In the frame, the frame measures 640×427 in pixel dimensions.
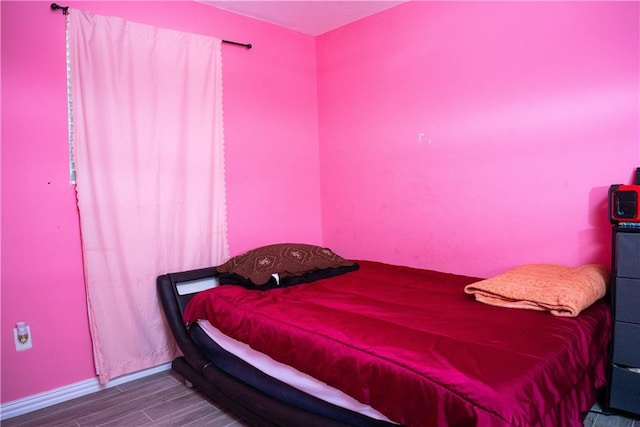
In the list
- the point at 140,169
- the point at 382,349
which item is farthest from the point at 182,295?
the point at 382,349

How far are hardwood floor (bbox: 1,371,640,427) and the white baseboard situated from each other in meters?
0.03

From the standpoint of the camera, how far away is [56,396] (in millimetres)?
2398

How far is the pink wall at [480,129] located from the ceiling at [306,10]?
96mm

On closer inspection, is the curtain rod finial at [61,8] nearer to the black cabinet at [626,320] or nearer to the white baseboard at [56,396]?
the white baseboard at [56,396]

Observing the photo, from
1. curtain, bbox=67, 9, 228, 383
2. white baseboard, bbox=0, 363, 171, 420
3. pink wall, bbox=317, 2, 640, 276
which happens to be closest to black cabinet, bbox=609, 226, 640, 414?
pink wall, bbox=317, 2, 640, 276

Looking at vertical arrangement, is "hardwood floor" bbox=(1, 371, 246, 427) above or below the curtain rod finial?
below

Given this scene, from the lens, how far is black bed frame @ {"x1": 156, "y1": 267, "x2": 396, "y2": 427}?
5.50 ft

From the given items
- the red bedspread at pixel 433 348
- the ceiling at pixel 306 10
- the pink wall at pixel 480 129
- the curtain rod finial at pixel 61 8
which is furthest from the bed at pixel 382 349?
the ceiling at pixel 306 10

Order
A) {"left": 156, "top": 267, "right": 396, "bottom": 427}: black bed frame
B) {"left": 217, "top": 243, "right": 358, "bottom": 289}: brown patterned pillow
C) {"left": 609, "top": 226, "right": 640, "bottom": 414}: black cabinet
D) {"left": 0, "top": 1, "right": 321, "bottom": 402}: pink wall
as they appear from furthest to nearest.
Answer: {"left": 217, "top": 243, "right": 358, "bottom": 289}: brown patterned pillow → {"left": 0, "top": 1, "right": 321, "bottom": 402}: pink wall → {"left": 609, "top": 226, "right": 640, "bottom": 414}: black cabinet → {"left": 156, "top": 267, "right": 396, "bottom": 427}: black bed frame

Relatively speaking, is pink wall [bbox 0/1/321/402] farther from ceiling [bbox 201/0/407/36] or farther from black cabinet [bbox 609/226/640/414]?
black cabinet [bbox 609/226/640/414]

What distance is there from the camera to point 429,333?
1.65 m

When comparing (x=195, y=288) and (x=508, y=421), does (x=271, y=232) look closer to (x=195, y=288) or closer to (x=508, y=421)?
(x=195, y=288)

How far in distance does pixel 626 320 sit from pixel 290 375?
60.6 inches

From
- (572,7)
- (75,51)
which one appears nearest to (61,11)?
(75,51)
